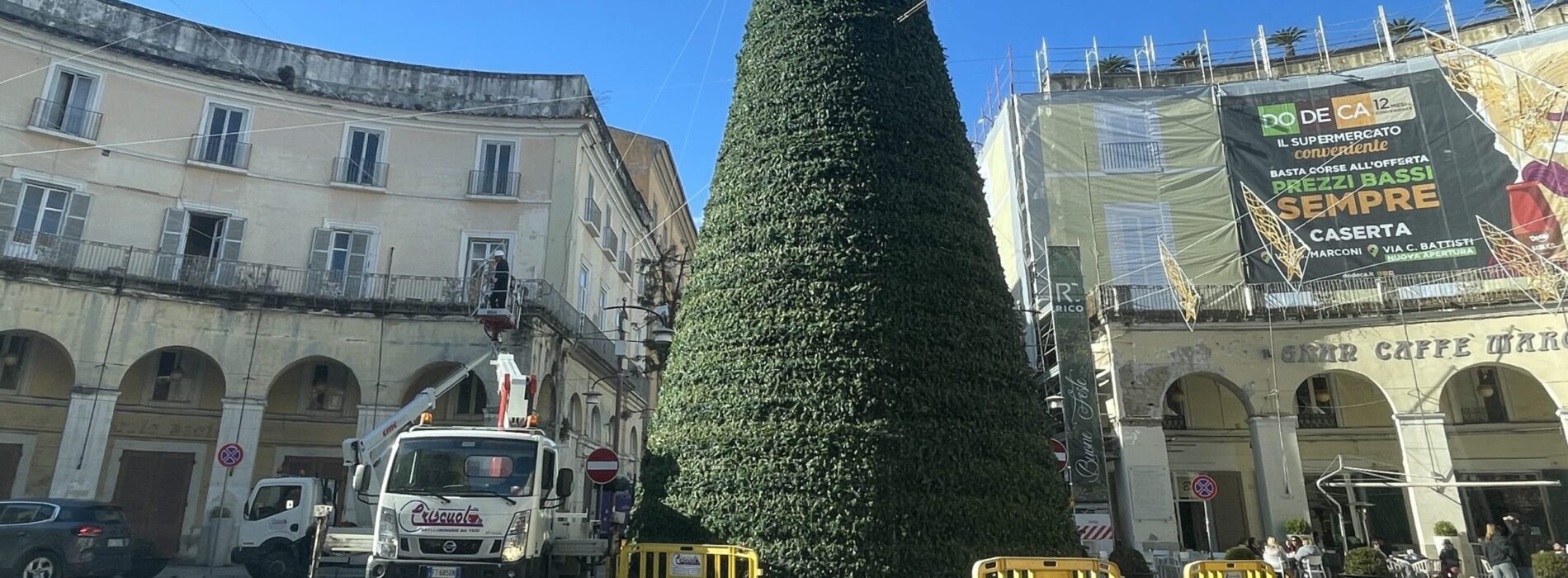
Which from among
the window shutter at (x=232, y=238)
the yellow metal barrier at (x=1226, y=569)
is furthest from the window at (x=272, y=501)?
the yellow metal barrier at (x=1226, y=569)

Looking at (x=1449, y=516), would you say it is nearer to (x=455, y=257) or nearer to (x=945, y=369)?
(x=945, y=369)

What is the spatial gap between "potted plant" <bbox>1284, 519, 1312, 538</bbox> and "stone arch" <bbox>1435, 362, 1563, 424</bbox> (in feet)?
20.5

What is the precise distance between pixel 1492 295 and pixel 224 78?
1258 inches

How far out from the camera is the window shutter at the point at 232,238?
20.6 meters

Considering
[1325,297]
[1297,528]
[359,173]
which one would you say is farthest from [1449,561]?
[359,173]

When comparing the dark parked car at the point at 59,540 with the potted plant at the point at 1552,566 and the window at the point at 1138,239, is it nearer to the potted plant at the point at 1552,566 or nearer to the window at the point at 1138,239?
the window at the point at 1138,239

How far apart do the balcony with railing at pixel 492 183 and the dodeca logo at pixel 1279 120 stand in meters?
20.9

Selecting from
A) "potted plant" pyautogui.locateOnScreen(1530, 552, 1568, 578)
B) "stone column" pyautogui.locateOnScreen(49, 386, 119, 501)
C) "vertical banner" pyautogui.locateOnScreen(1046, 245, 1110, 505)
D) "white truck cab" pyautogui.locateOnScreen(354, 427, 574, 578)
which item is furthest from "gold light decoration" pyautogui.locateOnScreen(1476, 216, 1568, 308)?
"stone column" pyautogui.locateOnScreen(49, 386, 119, 501)

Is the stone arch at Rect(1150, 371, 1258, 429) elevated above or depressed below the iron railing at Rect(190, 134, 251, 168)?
below

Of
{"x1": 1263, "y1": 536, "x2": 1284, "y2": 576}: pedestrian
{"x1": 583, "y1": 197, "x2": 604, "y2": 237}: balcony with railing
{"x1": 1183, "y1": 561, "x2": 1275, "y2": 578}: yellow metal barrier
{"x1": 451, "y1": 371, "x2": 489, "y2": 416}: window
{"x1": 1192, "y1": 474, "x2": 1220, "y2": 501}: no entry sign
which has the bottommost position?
{"x1": 1263, "y1": 536, "x2": 1284, "y2": 576}: pedestrian

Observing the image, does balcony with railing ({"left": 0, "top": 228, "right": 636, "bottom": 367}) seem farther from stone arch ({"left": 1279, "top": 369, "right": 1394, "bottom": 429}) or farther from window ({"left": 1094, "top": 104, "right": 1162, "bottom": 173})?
stone arch ({"left": 1279, "top": 369, "right": 1394, "bottom": 429})

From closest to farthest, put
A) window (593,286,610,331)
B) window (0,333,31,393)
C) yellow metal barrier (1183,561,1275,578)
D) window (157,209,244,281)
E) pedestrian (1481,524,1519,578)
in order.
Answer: yellow metal barrier (1183,561,1275,578) < pedestrian (1481,524,1519,578) < window (0,333,31,393) < window (157,209,244,281) < window (593,286,610,331)

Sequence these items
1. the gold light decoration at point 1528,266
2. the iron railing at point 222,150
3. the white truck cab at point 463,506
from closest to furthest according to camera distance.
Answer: the white truck cab at point 463,506, the gold light decoration at point 1528,266, the iron railing at point 222,150

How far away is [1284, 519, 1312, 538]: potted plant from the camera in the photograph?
19281 mm
